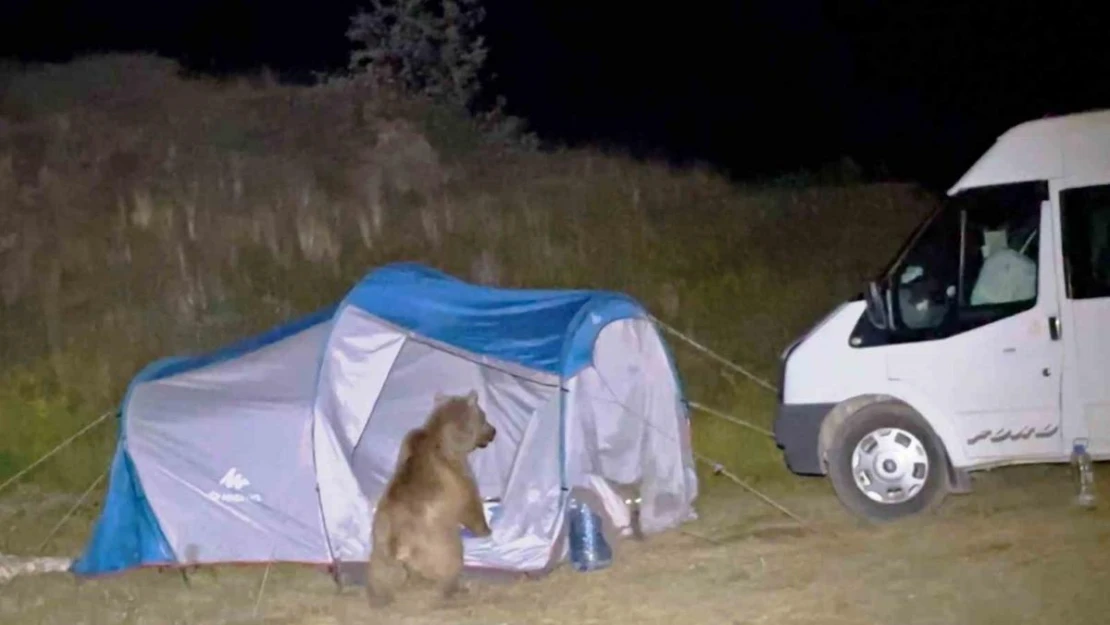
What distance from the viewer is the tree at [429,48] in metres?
25.6

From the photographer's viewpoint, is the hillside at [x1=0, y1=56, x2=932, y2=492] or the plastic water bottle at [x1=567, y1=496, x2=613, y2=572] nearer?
the plastic water bottle at [x1=567, y1=496, x2=613, y2=572]

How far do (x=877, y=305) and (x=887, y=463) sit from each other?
98 cm

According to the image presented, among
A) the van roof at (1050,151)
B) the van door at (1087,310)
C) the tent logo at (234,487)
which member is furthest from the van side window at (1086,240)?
the tent logo at (234,487)

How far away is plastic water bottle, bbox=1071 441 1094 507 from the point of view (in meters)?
9.03

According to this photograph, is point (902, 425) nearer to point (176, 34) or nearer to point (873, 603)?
point (873, 603)

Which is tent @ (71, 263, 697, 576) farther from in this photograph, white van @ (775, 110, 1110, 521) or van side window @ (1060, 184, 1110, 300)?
van side window @ (1060, 184, 1110, 300)

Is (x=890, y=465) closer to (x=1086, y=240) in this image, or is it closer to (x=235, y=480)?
(x=1086, y=240)

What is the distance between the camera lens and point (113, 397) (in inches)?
632

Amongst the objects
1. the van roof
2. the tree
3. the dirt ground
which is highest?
the tree

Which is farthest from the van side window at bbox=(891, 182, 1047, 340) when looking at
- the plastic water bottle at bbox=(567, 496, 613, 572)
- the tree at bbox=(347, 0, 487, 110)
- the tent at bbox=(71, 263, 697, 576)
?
the tree at bbox=(347, 0, 487, 110)

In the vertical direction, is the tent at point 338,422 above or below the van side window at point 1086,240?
below

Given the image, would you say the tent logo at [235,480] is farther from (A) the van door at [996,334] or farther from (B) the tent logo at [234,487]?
(A) the van door at [996,334]

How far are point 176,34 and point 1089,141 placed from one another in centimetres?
2271

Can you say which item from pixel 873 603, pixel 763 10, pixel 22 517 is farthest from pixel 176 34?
pixel 873 603
